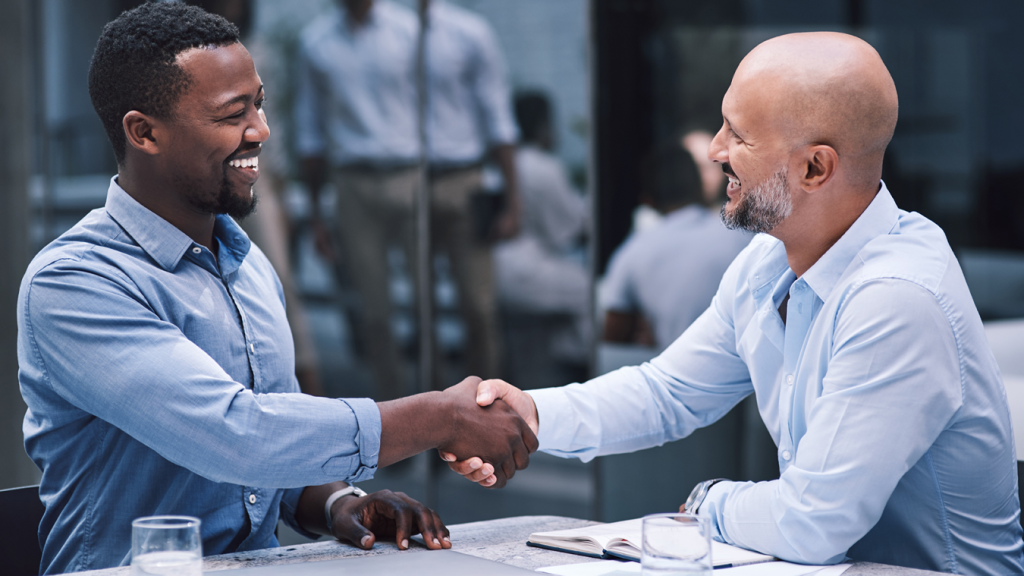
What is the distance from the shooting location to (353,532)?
1570 millimetres

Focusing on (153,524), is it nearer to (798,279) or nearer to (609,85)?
(798,279)

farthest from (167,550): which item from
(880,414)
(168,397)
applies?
(880,414)

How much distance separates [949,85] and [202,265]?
9.42 ft

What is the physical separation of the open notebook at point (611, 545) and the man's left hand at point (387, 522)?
154 mm

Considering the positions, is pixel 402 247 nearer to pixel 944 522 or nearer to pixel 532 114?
pixel 532 114

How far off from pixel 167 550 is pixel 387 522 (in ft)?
1.83

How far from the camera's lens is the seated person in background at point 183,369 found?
146cm

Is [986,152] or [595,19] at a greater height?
[595,19]

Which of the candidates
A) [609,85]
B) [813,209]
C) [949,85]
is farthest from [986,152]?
[813,209]

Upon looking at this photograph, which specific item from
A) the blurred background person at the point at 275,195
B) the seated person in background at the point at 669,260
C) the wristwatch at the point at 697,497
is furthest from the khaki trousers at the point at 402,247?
the wristwatch at the point at 697,497

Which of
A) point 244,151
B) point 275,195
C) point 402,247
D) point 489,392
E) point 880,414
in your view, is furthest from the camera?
point 402,247

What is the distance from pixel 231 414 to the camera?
146 centimetres

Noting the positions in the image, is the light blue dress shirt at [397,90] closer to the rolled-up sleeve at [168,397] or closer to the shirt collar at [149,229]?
the shirt collar at [149,229]

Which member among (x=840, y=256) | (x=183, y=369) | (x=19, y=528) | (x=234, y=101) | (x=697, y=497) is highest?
(x=234, y=101)
